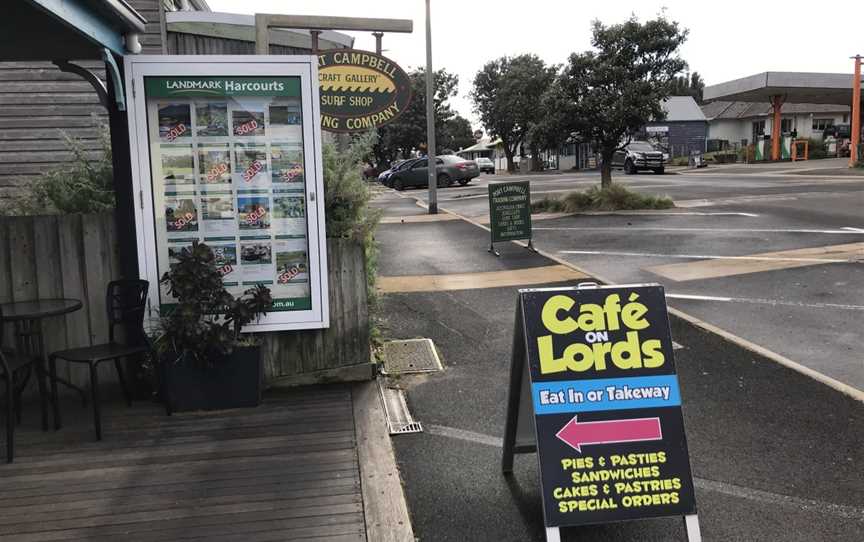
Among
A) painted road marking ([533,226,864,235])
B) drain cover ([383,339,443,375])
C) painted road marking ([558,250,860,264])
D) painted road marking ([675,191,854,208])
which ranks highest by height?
painted road marking ([675,191,854,208])

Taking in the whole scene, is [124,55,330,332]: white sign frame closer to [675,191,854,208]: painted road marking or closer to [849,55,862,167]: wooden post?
[675,191,854,208]: painted road marking

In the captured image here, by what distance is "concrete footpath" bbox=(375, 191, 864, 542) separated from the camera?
11.7ft

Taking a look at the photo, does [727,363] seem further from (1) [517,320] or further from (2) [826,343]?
(1) [517,320]

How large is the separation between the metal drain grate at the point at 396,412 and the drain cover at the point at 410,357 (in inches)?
15.2

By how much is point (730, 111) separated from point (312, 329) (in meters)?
58.5

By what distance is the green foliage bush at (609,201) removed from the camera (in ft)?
62.5

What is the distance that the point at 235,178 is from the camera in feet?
17.6

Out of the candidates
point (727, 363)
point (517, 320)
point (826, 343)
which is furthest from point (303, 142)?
point (826, 343)

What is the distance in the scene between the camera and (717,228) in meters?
14.8

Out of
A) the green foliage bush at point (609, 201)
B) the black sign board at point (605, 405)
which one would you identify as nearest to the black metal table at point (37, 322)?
the black sign board at point (605, 405)

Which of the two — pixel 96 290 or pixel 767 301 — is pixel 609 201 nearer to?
pixel 767 301

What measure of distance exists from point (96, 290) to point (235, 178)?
1.35m

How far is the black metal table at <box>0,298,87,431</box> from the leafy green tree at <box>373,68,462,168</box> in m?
46.9

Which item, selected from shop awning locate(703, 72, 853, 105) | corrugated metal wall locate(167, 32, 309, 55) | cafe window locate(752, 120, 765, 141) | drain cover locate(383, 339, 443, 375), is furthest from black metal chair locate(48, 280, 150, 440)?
cafe window locate(752, 120, 765, 141)
